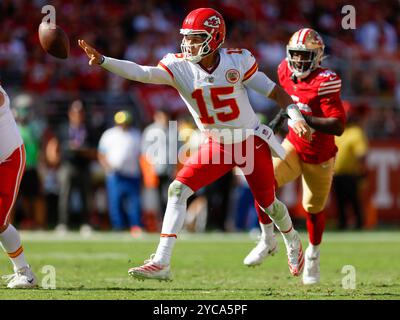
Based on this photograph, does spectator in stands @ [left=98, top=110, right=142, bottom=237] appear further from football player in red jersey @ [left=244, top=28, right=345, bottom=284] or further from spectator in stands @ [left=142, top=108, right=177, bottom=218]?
football player in red jersey @ [left=244, top=28, right=345, bottom=284]

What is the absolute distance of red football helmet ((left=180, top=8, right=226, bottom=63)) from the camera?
6.62 m

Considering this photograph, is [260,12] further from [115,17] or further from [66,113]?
[66,113]

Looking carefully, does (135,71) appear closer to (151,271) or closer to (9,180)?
(9,180)

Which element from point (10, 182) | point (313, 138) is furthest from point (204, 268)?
point (10, 182)

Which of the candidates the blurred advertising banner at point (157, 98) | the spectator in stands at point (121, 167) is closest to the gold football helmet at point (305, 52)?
the spectator in stands at point (121, 167)

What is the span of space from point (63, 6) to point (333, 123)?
31.5 ft

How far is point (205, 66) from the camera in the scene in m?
6.71

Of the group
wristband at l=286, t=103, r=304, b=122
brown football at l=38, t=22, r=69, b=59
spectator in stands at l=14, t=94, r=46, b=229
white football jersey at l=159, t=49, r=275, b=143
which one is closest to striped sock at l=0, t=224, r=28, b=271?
brown football at l=38, t=22, r=69, b=59

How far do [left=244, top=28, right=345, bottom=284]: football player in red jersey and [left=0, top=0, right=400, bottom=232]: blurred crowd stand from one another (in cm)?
517

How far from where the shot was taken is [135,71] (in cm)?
655

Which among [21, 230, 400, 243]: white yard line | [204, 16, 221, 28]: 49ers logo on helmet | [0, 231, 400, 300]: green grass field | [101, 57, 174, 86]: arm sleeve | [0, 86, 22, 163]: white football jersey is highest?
[204, 16, 221, 28]: 49ers logo on helmet

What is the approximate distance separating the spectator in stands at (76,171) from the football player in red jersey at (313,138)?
5.83m

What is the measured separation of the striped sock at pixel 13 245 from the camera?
6578 mm
